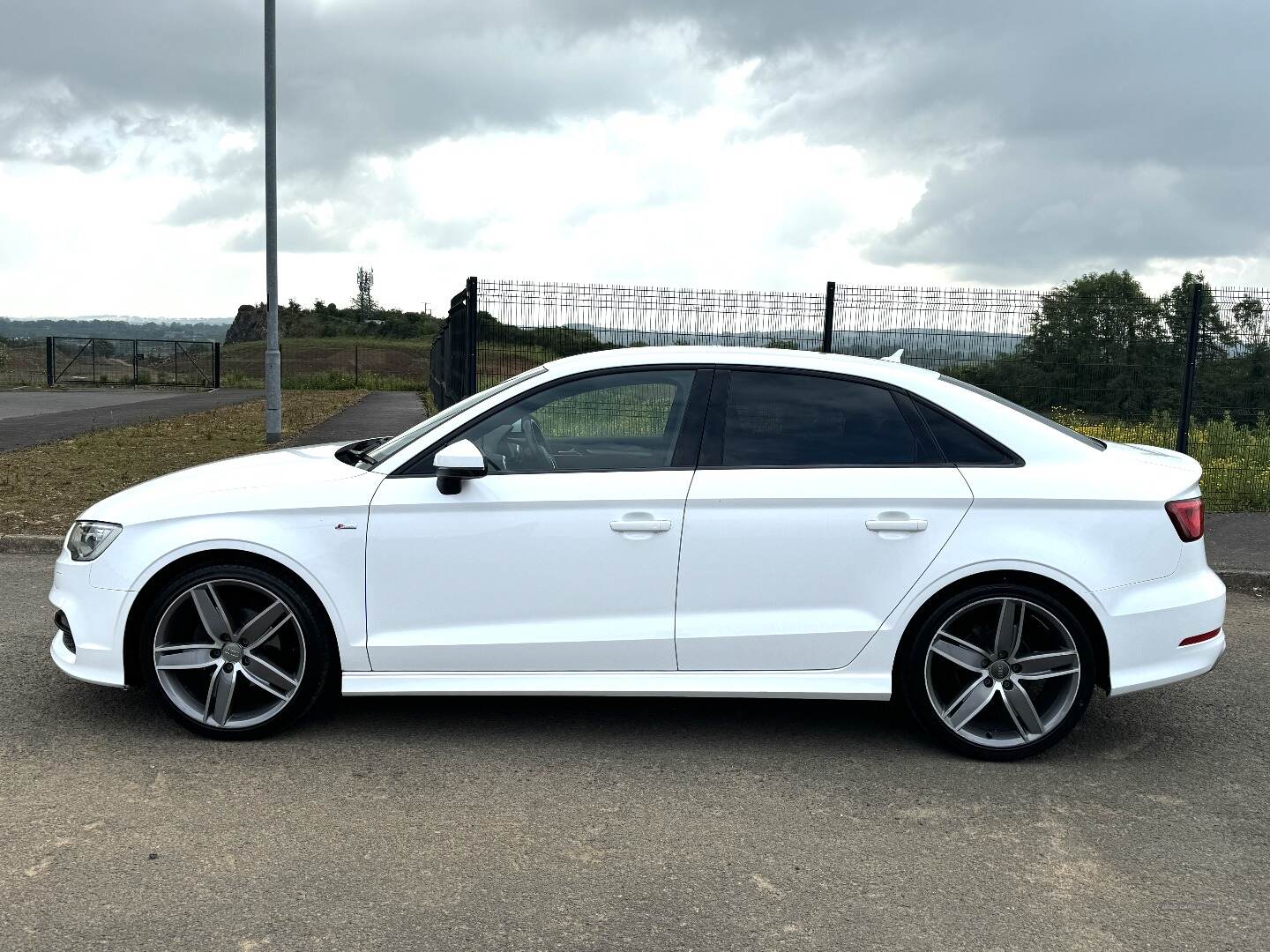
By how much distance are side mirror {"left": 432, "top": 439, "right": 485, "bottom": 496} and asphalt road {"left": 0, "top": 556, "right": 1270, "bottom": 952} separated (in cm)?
105

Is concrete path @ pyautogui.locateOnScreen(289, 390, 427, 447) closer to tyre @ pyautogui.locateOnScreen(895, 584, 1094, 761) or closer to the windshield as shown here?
the windshield

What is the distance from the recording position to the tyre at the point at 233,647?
450cm

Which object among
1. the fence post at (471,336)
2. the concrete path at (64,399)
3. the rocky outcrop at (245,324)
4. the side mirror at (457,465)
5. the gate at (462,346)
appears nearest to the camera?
the side mirror at (457,465)

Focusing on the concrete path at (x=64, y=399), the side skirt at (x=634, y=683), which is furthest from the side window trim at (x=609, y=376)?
the concrete path at (x=64, y=399)

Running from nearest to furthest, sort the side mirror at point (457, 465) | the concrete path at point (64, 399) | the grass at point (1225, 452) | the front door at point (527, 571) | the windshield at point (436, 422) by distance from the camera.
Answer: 1. the side mirror at point (457, 465)
2. the front door at point (527, 571)
3. the windshield at point (436, 422)
4. the grass at point (1225, 452)
5. the concrete path at point (64, 399)

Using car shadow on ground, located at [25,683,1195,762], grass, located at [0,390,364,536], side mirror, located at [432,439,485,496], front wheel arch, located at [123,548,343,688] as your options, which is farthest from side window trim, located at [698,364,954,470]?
grass, located at [0,390,364,536]

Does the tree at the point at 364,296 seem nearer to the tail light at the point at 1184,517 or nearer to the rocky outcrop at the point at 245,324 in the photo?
the rocky outcrop at the point at 245,324

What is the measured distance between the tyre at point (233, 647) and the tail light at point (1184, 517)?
3287mm

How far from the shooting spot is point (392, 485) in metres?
4.52

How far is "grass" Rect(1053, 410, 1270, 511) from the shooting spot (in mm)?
10875

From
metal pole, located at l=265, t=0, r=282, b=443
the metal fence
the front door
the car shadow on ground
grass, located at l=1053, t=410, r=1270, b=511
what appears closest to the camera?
the front door

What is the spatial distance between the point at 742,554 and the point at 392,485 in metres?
1.37

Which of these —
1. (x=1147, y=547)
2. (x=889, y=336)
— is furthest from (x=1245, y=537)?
(x=1147, y=547)

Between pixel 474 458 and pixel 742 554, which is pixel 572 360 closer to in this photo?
pixel 474 458
